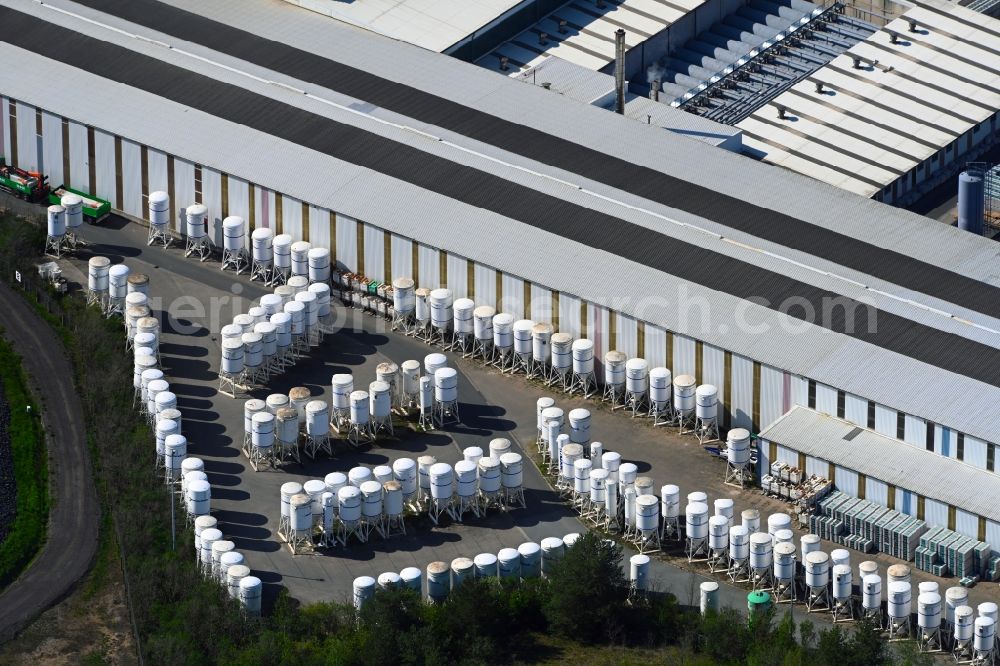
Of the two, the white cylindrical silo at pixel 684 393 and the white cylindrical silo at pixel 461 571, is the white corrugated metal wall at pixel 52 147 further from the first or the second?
the white cylindrical silo at pixel 461 571

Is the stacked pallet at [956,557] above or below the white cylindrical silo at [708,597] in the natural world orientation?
above

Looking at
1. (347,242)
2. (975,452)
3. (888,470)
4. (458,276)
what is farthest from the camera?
(347,242)

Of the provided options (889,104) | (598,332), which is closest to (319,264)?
(598,332)

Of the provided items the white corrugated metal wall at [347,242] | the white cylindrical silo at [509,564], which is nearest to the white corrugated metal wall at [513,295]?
the white corrugated metal wall at [347,242]

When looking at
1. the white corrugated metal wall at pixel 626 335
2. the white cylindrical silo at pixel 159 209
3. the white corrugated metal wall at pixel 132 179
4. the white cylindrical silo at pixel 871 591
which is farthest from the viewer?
the white corrugated metal wall at pixel 132 179

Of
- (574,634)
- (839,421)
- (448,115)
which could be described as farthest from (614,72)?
(574,634)

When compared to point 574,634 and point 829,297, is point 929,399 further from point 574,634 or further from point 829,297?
point 574,634

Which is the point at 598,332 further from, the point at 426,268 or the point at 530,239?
the point at 426,268
